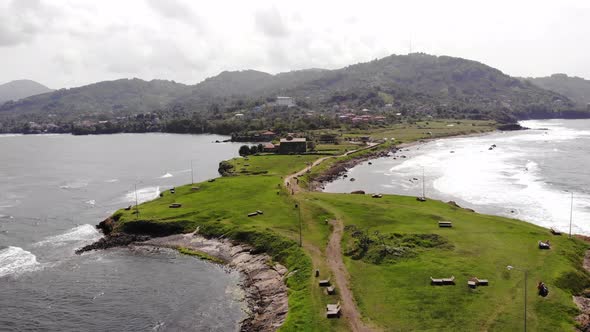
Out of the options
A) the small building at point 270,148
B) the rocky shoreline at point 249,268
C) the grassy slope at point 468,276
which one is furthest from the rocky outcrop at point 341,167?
the rocky shoreline at point 249,268

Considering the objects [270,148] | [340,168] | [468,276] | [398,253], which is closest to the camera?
[468,276]

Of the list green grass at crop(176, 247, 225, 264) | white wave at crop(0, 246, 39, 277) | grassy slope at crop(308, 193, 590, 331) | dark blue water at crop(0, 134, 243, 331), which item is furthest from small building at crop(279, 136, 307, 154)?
white wave at crop(0, 246, 39, 277)

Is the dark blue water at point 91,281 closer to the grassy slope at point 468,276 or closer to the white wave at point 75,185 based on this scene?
the grassy slope at point 468,276

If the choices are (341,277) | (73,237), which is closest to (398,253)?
(341,277)

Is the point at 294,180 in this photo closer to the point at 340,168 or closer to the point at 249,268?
the point at 340,168

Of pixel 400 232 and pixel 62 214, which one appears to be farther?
pixel 62 214

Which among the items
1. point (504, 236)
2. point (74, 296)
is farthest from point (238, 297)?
point (504, 236)

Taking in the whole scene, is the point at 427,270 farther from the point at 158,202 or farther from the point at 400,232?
the point at 158,202
